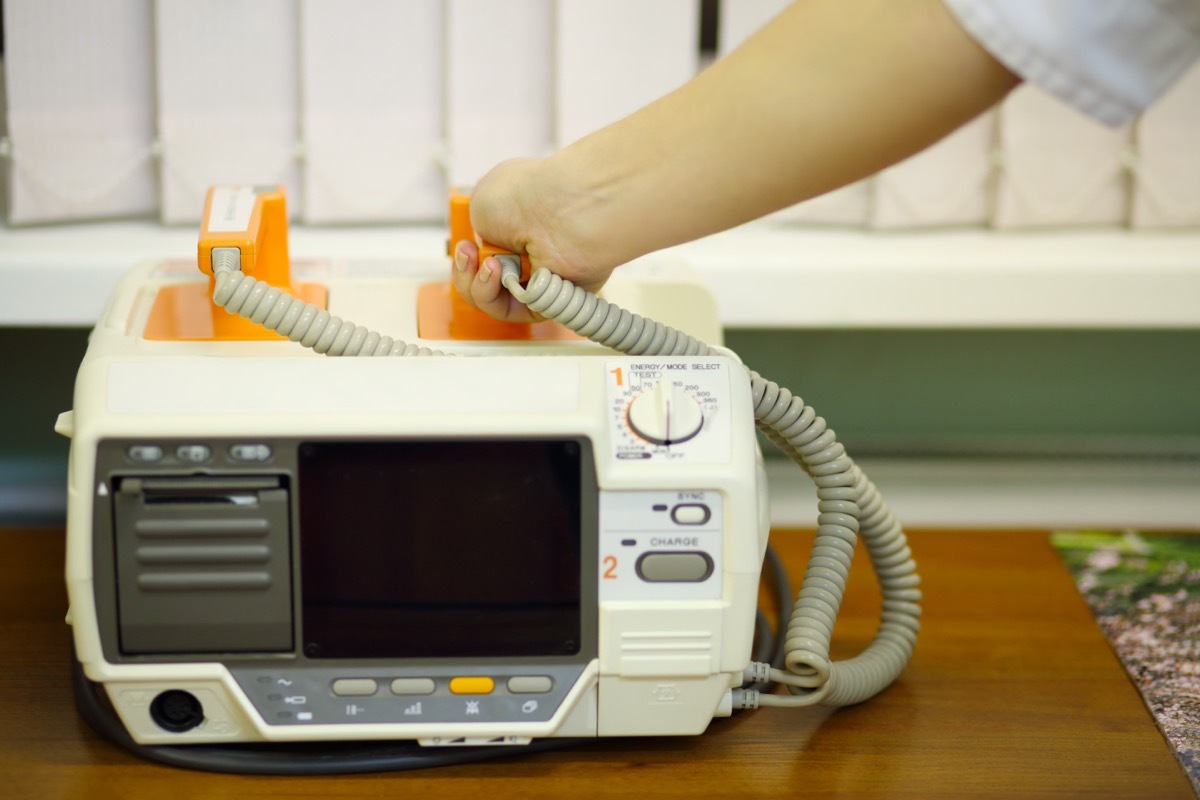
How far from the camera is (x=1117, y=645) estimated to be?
33.5 inches

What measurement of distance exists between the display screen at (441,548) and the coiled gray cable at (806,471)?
0.08 m

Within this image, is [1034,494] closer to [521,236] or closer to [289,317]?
[521,236]

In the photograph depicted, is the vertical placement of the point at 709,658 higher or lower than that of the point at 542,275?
lower

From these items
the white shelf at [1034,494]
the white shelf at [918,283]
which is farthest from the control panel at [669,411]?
the white shelf at [1034,494]

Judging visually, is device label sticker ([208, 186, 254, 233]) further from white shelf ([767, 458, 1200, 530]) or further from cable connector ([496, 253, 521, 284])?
white shelf ([767, 458, 1200, 530])

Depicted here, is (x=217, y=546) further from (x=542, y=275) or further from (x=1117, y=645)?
(x=1117, y=645)

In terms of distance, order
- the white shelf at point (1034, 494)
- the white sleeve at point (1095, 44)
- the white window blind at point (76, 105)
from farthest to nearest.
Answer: the white shelf at point (1034, 494) → the white window blind at point (76, 105) → the white sleeve at point (1095, 44)

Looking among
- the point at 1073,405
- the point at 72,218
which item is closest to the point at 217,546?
the point at 72,218

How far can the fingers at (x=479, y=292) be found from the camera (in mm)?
735

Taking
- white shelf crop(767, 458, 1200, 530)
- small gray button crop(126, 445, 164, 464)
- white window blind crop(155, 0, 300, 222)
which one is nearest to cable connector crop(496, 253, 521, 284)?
small gray button crop(126, 445, 164, 464)

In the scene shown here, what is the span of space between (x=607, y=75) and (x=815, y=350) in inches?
12.9

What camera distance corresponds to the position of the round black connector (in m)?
0.68

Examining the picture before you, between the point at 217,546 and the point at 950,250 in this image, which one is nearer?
the point at 217,546

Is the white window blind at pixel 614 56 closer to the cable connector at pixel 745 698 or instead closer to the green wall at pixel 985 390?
the green wall at pixel 985 390
